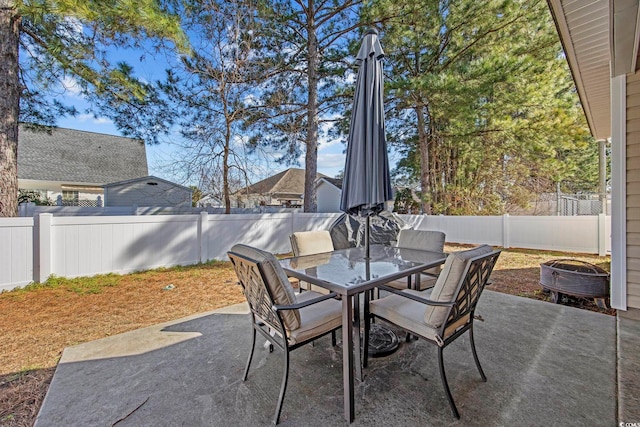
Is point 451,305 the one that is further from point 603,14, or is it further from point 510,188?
point 510,188

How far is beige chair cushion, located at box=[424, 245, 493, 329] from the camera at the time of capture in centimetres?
171

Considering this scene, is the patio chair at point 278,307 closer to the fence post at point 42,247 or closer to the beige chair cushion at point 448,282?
the beige chair cushion at point 448,282

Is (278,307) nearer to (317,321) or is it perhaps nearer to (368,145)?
(317,321)

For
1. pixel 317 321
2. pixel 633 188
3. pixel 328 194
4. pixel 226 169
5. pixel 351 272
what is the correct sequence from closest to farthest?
1. pixel 317 321
2. pixel 351 272
3. pixel 633 188
4. pixel 226 169
5. pixel 328 194

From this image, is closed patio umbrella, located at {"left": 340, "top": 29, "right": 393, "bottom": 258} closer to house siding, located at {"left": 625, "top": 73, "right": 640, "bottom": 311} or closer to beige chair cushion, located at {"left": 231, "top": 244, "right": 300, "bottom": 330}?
beige chair cushion, located at {"left": 231, "top": 244, "right": 300, "bottom": 330}

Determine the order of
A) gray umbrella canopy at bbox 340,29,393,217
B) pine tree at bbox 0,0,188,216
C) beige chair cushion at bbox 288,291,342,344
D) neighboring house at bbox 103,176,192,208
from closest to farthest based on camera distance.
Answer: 1. beige chair cushion at bbox 288,291,342,344
2. gray umbrella canopy at bbox 340,29,393,217
3. pine tree at bbox 0,0,188,216
4. neighboring house at bbox 103,176,192,208

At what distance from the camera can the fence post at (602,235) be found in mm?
6504

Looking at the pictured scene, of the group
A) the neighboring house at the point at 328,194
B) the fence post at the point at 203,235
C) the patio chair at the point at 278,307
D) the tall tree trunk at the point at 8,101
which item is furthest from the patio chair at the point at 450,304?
the neighboring house at the point at 328,194

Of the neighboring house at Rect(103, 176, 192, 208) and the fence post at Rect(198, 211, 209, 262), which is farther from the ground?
the neighboring house at Rect(103, 176, 192, 208)

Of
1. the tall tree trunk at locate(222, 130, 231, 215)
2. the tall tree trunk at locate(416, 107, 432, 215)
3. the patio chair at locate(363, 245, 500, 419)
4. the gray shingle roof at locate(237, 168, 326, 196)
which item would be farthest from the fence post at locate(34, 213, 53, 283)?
the gray shingle roof at locate(237, 168, 326, 196)

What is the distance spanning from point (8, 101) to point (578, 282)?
9024 millimetres

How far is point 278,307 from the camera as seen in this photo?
1.71 meters

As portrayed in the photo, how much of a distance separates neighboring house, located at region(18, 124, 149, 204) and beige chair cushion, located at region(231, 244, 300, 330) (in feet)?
43.0

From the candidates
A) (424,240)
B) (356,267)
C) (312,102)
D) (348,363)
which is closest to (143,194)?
(312,102)
